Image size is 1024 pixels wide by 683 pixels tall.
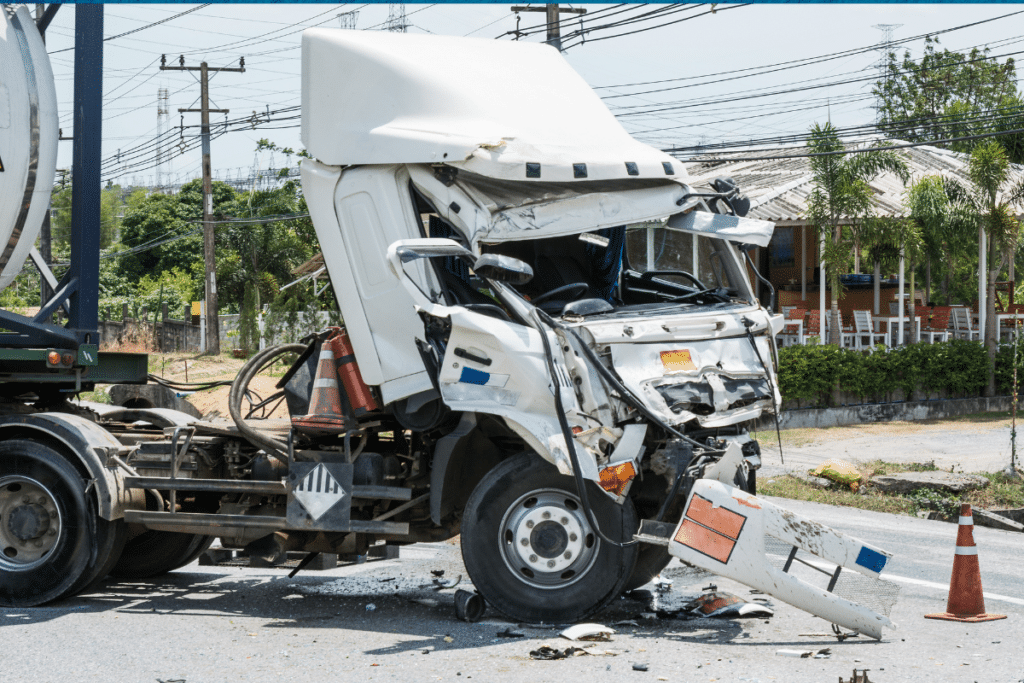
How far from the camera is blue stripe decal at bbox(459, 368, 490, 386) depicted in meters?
6.31

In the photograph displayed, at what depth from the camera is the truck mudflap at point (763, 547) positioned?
5.95 m

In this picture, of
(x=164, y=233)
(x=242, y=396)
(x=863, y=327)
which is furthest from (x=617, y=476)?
(x=164, y=233)

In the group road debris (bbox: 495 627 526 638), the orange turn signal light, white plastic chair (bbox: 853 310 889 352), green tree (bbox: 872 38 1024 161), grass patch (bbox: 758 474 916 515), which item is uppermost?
green tree (bbox: 872 38 1024 161)

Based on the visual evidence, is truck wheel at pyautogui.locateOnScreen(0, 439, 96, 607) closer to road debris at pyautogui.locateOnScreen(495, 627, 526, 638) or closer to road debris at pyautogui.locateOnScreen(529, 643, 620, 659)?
road debris at pyautogui.locateOnScreen(495, 627, 526, 638)

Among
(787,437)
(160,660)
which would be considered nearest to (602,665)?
(160,660)

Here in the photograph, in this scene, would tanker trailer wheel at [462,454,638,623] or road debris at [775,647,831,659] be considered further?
tanker trailer wheel at [462,454,638,623]

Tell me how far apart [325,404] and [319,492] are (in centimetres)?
55

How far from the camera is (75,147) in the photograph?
25.5 feet

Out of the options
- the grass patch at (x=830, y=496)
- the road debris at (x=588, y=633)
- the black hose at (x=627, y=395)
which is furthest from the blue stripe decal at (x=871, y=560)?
the grass patch at (x=830, y=496)

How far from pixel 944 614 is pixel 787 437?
10.8 m

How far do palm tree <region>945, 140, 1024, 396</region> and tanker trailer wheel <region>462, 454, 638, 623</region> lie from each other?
17.0m

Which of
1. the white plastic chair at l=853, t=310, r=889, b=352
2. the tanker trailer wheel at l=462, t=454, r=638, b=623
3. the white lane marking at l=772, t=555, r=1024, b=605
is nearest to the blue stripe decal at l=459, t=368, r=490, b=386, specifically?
the tanker trailer wheel at l=462, t=454, r=638, b=623

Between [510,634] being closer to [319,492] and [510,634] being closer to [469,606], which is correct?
[469,606]

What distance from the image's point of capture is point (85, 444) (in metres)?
7.16
